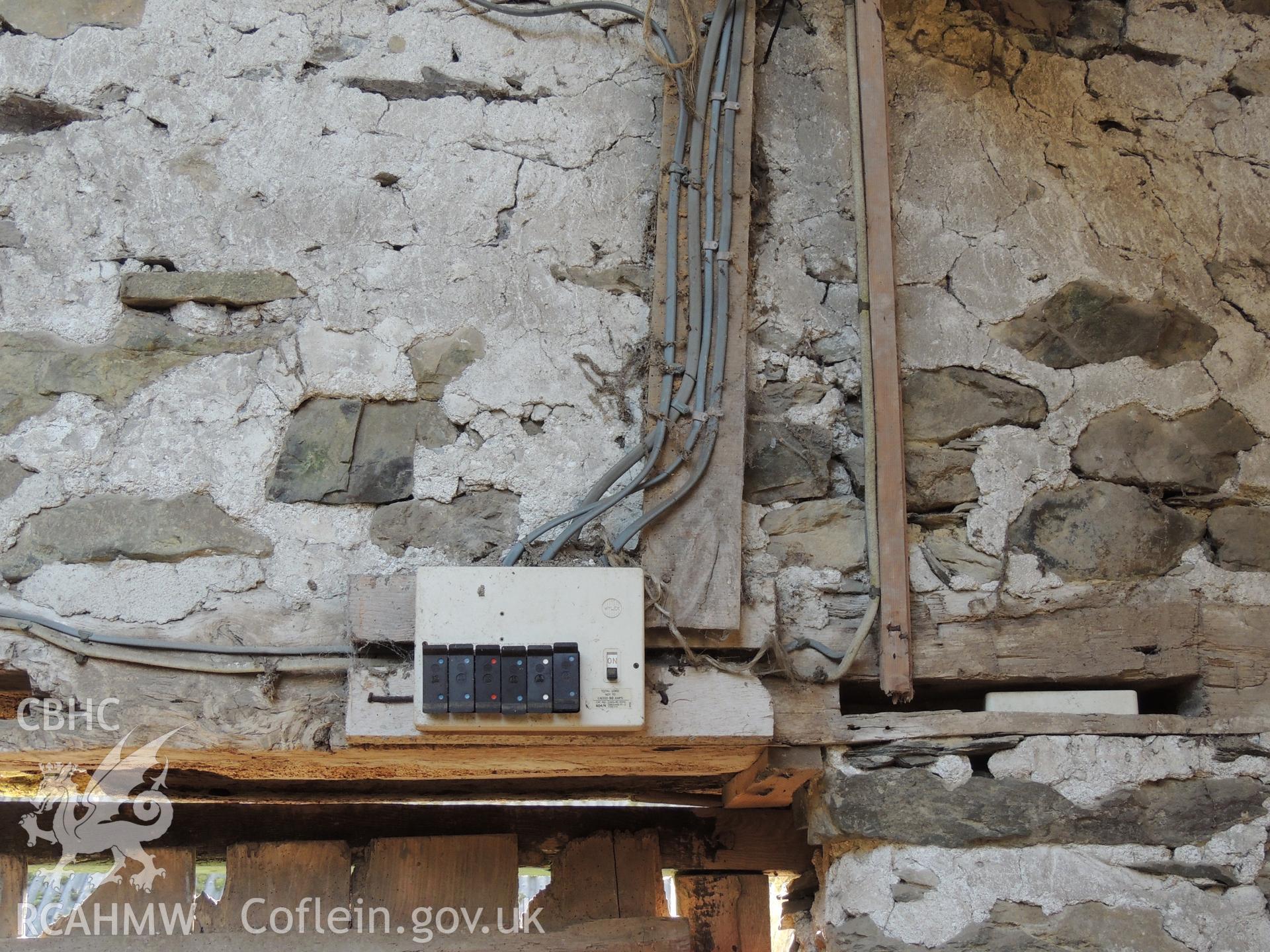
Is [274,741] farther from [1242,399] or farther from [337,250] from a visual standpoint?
[1242,399]

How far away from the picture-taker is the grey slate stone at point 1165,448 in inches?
76.2

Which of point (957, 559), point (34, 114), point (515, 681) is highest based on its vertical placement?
point (34, 114)

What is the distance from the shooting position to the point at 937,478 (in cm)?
191

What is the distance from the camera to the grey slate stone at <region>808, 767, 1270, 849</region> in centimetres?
174

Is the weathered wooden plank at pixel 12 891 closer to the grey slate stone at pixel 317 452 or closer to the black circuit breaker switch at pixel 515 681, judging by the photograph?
the grey slate stone at pixel 317 452

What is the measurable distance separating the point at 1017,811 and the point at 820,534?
49cm

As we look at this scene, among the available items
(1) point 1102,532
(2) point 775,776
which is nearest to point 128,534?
(2) point 775,776

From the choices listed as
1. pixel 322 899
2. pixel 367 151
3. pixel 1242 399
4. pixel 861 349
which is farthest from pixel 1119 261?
pixel 322 899

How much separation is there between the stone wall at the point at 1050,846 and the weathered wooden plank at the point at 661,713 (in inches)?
6.6

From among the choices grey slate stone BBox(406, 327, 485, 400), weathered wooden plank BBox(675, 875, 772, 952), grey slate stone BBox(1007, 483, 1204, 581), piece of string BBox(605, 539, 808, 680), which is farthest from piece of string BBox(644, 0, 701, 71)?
weathered wooden plank BBox(675, 875, 772, 952)

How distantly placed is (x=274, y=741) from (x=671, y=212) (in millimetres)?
982

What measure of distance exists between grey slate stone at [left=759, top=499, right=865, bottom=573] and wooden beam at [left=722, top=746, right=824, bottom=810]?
0.28m

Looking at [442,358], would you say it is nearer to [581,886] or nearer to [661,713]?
[661,713]

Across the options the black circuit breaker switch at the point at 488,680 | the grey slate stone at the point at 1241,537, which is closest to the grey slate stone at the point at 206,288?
the black circuit breaker switch at the point at 488,680
